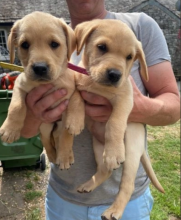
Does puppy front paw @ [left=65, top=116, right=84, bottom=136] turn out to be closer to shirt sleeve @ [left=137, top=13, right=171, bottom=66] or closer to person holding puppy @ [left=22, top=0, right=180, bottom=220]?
person holding puppy @ [left=22, top=0, right=180, bottom=220]

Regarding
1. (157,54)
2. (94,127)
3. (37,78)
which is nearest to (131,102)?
(94,127)

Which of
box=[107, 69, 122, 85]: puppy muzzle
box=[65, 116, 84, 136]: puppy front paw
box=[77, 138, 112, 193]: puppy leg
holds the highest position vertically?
box=[107, 69, 122, 85]: puppy muzzle

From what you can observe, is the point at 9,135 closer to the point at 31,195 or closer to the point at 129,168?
the point at 129,168

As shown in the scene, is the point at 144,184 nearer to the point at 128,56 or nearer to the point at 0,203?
the point at 128,56

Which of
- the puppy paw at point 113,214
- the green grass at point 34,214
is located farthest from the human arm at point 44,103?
the green grass at point 34,214

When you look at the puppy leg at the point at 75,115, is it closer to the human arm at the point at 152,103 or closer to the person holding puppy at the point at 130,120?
the human arm at the point at 152,103

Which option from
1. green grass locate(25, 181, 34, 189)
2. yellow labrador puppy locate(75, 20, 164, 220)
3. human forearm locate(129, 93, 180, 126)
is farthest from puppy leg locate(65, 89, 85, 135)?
green grass locate(25, 181, 34, 189)

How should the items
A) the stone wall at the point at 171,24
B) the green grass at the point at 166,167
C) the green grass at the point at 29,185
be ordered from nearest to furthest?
the green grass at the point at 166,167 → the green grass at the point at 29,185 → the stone wall at the point at 171,24

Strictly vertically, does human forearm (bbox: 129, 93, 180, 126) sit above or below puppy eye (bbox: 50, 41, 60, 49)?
below
